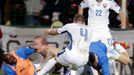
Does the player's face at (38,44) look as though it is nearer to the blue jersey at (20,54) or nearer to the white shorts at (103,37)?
the blue jersey at (20,54)

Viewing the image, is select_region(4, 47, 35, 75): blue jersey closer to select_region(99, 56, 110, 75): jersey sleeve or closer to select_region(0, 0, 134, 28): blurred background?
select_region(99, 56, 110, 75): jersey sleeve

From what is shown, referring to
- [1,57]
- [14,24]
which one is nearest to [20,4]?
[14,24]

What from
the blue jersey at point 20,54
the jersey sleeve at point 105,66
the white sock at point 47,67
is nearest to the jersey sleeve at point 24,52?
the blue jersey at point 20,54

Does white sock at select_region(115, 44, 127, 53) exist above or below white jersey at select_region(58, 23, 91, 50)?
below

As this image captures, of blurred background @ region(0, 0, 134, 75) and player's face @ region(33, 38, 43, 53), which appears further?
blurred background @ region(0, 0, 134, 75)

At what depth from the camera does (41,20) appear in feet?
59.7

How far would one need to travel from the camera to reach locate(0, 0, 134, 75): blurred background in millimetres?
16703

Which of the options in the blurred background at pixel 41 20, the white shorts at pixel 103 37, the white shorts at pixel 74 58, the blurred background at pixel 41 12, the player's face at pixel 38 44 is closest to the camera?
the player's face at pixel 38 44

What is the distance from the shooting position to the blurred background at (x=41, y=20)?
16703 millimetres

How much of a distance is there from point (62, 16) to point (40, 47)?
5623 mm

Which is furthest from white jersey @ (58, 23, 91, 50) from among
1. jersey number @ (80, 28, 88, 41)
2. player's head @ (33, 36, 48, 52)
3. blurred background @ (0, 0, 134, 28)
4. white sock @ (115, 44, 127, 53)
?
blurred background @ (0, 0, 134, 28)

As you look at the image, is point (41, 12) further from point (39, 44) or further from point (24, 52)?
point (24, 52)

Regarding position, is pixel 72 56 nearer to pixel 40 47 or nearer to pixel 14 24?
pixel 40 47

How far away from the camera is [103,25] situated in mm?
13469
